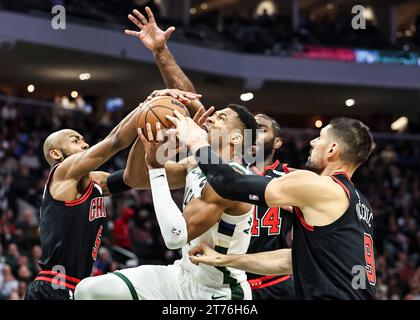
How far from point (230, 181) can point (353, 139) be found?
2.65ft

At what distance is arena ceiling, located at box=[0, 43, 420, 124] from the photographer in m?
20.0

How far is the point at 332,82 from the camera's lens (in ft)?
71.9

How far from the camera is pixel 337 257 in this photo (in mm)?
4883

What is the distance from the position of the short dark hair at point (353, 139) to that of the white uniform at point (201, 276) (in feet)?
2.38

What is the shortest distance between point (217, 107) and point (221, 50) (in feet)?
15.7

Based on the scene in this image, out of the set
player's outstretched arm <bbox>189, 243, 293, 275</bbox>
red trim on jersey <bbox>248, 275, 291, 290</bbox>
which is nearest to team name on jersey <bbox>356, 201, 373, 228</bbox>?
Answer: player's outstretched arm <bbox>189, 243, 293, 275</bbox>

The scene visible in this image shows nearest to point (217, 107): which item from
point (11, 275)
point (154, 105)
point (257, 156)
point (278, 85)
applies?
point (278, 85)

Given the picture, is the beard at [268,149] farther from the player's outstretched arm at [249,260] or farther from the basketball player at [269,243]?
the player's outstretched arm at [249,260]

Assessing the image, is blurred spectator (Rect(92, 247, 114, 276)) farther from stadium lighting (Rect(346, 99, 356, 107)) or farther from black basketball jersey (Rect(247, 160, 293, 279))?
stadium lighting (Rect(346, 99, 356, 107))

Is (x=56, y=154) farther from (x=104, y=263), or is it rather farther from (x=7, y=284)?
(x=104, y=263)

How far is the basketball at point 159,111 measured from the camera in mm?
5512

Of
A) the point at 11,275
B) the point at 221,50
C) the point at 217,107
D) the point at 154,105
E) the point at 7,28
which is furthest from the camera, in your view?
the point at 217,107

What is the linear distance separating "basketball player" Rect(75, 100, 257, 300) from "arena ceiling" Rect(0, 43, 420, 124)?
13239mm

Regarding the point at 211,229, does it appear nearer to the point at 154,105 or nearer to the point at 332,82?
the point at 154,105
